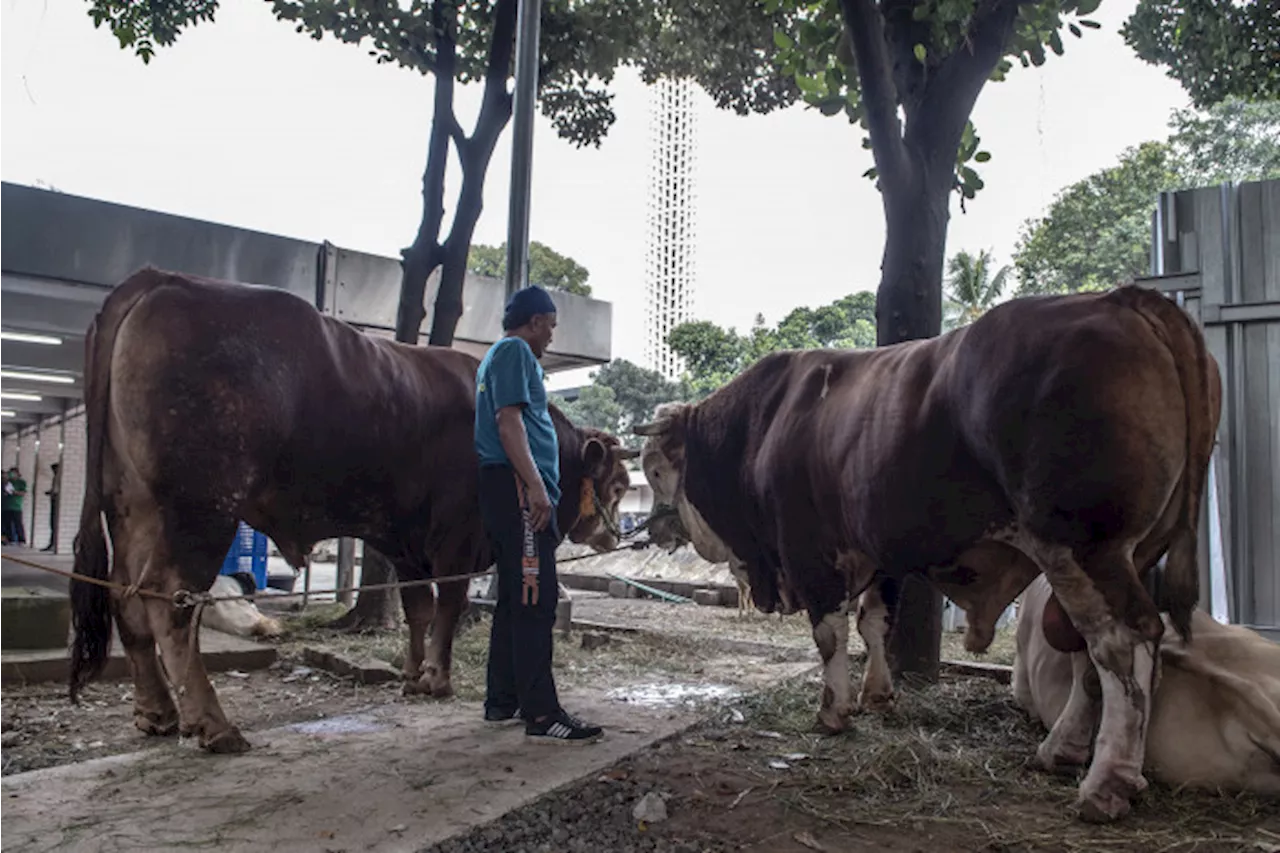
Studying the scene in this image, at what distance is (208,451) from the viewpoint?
425 cm

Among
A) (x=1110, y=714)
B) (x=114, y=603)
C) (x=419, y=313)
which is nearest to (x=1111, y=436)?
(x=1110, y=714)

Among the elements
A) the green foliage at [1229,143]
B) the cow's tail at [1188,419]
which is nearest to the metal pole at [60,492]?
the cow's tail at [1188,419]

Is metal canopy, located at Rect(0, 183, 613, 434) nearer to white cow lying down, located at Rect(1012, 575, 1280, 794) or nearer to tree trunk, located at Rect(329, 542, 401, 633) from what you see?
tree trunk, located at Rect(329, 542, 401, 633)

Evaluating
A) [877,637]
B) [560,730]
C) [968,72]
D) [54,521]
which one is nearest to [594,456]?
[877,637]

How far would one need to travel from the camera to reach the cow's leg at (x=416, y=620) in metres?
5.72

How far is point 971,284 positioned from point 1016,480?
31.4 meters

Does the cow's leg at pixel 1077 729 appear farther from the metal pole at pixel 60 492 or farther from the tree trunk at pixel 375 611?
the metal pole at pixel 60 492

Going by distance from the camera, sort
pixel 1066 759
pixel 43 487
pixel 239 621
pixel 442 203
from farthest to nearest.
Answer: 1. pixel 43 487
2. pixel 442 203
3. pixel 239 621
4. pixel 1066 759

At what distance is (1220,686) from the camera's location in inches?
147

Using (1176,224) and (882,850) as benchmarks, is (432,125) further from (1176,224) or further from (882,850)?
(882,850)

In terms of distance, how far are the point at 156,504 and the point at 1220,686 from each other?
4449 millimetres

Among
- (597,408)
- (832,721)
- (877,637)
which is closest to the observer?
(832,721)

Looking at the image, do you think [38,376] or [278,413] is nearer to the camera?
[278,413]

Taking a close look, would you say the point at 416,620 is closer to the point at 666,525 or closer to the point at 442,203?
the point at 666,525
